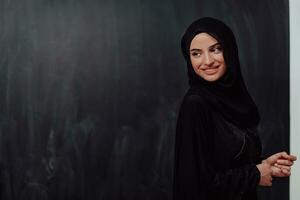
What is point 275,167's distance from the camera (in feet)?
4.03

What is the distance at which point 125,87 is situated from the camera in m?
1.67

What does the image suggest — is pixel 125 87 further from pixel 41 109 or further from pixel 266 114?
pixel 266 114

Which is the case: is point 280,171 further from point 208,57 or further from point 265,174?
point 208,57

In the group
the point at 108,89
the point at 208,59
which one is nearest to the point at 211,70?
the point at 208,59

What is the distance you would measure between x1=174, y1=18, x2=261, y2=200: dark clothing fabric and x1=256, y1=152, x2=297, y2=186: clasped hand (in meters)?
0.02

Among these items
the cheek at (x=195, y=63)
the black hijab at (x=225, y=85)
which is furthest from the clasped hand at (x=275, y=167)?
the cheek at (x=195, y=63)

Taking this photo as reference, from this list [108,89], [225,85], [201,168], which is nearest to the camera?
[201,168]

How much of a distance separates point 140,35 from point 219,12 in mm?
337

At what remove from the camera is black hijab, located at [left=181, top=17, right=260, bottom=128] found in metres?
1.25

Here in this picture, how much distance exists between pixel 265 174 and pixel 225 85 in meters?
0.29

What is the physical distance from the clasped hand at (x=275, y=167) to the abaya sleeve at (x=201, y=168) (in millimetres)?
21

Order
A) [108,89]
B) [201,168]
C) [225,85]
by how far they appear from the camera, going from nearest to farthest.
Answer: [201,168]
[225,85]
[108,89]

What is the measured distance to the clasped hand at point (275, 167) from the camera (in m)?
1.20

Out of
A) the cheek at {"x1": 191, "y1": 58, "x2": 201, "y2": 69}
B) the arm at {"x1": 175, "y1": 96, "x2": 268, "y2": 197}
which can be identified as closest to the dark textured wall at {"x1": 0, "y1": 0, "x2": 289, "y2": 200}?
the cheek at {"x1": 191, "y1": 58, "x2": 201, "y2": 69}
